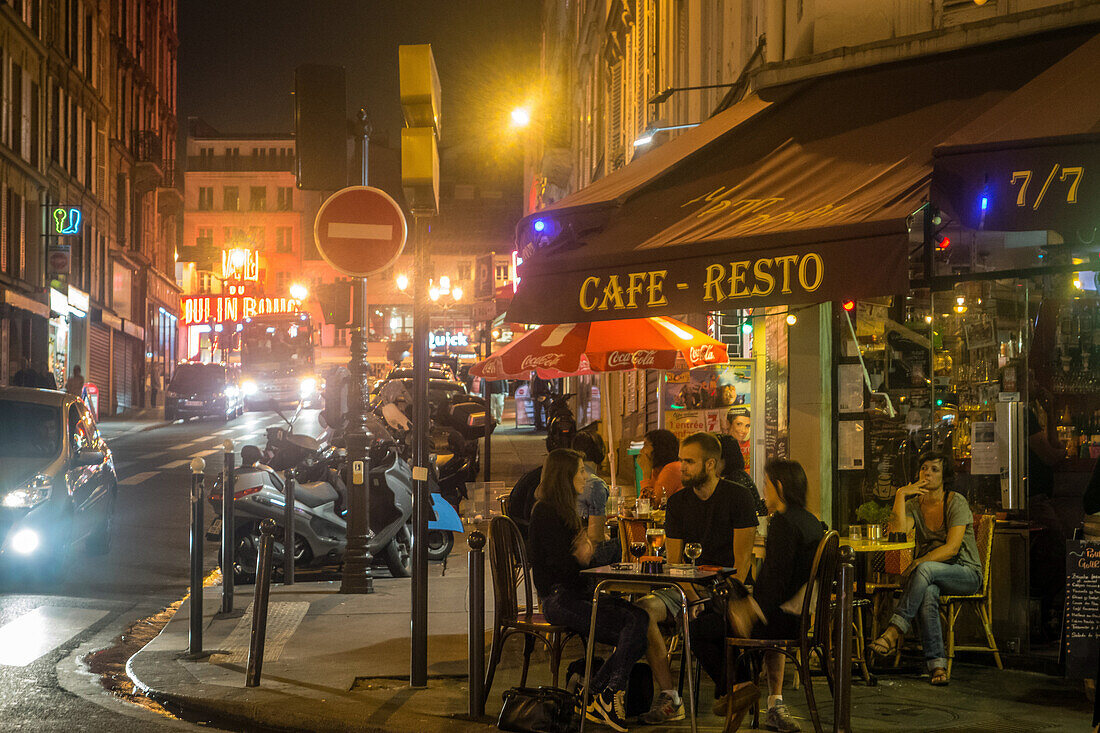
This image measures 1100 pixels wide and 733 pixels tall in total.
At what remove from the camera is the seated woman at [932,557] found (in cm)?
761

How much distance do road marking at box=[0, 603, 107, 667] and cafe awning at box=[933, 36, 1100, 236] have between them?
21.1ft

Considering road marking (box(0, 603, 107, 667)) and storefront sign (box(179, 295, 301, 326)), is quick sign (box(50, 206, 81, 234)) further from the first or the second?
storefront sign (box(179, 295, 301, 326))

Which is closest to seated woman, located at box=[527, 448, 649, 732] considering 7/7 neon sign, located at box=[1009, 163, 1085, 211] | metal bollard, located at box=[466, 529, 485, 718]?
metal bollard, located at box=[466, 529, 485, 718]

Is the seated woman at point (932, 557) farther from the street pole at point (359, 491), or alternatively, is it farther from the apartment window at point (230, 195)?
the apartment window at point (230, 195)

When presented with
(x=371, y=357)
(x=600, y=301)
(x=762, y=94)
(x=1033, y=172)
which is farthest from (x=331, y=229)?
(x=371, y=357)

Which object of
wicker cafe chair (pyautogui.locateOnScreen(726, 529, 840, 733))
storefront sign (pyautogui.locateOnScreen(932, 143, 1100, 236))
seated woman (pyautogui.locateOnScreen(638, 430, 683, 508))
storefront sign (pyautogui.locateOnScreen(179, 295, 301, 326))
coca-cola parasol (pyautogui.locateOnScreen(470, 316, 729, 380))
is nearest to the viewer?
storefront sign (pyautogui.locateOnScreen(932, 143, 1100, 236))

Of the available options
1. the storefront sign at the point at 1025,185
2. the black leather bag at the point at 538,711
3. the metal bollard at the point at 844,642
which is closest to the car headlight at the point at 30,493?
the black leather bag at the point at 538,711

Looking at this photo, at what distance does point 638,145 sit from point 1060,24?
263 inches

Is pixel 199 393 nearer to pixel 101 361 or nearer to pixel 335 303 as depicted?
pixel 101 361

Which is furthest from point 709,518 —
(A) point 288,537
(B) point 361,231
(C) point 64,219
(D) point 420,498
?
(C) point 64,219

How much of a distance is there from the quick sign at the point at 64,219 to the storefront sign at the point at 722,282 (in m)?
30.2

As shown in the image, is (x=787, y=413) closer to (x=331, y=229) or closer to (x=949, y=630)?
(x=949, y=630)

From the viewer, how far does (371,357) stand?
262ft

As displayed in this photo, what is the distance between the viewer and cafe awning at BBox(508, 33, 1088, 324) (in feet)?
20.0
